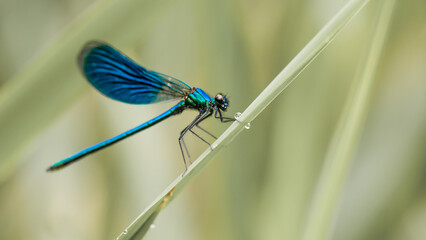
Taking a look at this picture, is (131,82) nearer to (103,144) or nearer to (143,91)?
(143,91)

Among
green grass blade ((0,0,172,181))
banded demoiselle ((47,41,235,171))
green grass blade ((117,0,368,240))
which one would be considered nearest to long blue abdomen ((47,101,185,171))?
banded demoiselle ((47,41,235,171))

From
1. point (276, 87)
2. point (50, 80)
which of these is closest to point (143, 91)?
point (50, 80)

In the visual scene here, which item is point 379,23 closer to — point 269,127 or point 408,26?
point 269,127

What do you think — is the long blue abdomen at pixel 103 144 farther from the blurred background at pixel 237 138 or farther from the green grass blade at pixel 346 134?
the green grass blade at pixel 346 134

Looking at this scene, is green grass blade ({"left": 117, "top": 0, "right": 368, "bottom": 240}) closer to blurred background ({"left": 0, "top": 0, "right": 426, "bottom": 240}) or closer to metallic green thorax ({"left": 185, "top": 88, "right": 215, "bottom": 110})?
blurred background ({"left": 0, "top": 0, "right": 426, "bottom": 240})

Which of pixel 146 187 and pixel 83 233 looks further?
pixel 83 233

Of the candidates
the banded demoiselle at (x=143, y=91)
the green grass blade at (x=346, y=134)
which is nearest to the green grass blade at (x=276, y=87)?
the green grass blade at (x=346, y=134)

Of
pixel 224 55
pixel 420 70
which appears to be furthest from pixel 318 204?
pixel 420 70
